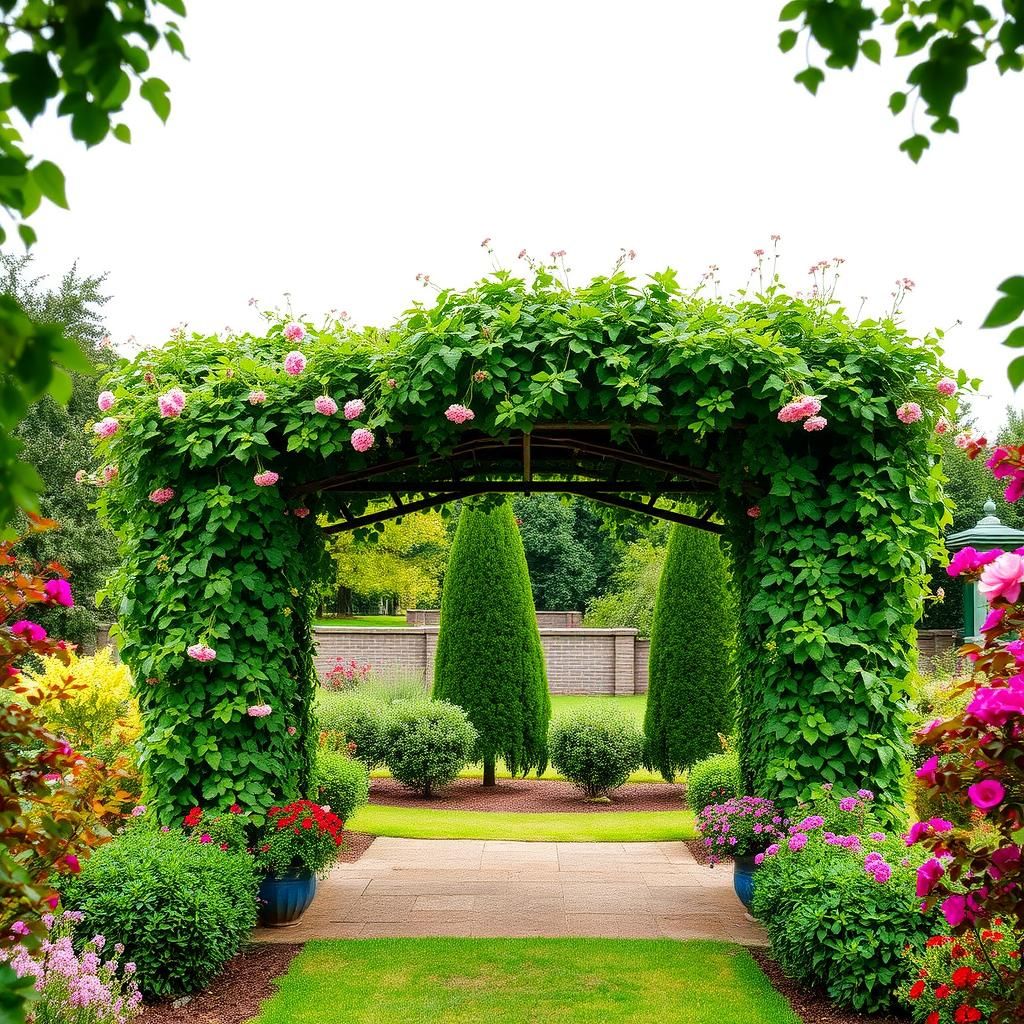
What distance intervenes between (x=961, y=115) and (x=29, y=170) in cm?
139

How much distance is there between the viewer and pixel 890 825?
5227 millimetres

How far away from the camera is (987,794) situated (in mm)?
2355

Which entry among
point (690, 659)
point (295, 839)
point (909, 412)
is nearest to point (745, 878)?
point (295, 839)

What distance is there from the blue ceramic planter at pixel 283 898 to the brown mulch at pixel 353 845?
179 centimetres

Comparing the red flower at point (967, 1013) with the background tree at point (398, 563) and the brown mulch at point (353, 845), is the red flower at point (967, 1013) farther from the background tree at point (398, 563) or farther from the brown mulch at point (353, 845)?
the background tree at point (398, 563)

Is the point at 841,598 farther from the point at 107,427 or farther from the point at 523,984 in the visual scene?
the point at 107,427

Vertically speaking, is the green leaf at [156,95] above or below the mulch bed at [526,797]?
above

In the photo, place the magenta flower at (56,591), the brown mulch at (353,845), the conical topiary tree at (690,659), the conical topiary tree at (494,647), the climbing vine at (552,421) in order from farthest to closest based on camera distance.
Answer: the conical topiary tree at (494,647) → the conical topiary tree at (690,659) → the brown mulch at (353,845) → the climbing vine at (552,421) → the magenta flower at (56,591)

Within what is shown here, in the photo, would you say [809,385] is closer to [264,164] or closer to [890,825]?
[890,825]

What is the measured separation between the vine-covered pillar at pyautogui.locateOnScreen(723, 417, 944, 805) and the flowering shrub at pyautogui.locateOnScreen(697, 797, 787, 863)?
0.48 feet

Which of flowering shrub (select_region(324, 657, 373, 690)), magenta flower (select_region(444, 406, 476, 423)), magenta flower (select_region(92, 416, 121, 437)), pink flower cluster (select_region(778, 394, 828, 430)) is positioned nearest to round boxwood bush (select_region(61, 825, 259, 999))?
magenta flower (select_region(92, 416, 121, 437))

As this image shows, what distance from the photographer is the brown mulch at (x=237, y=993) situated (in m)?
4.39

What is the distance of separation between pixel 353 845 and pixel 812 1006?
15.2 feet

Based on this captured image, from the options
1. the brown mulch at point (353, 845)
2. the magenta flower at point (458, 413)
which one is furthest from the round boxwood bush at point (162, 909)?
the brown mulch at point (353, 845)
